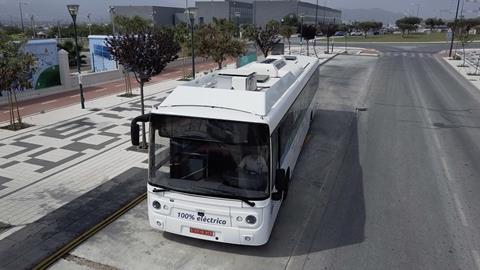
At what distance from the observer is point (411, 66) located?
→ 39.7m

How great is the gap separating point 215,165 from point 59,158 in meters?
7.82

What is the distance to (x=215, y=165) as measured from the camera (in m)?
7.48

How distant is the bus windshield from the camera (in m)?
7.24

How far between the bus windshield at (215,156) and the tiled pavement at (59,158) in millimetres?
3930

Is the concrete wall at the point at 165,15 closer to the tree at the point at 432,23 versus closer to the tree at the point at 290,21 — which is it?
the tree at the point at 290,21

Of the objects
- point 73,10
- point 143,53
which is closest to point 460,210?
point 143,53

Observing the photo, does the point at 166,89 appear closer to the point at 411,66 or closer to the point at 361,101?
the point at 361,101

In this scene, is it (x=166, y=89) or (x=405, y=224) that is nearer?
(x=405, y=224)

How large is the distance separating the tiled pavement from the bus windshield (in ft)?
12.9

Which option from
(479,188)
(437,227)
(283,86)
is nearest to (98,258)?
(283,86)

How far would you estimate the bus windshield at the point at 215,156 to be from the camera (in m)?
7.24

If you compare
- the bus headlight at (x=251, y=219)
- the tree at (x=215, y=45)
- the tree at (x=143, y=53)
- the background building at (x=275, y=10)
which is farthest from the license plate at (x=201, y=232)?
the background building at (x=275, y=10)

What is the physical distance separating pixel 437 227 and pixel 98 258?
7015mm

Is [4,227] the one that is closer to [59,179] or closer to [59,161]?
[59,179]
